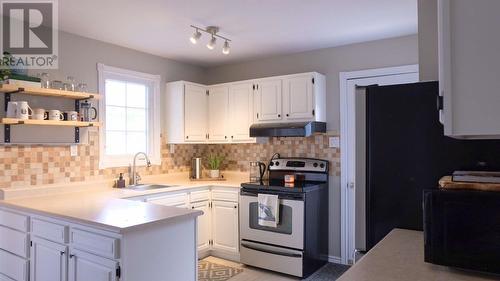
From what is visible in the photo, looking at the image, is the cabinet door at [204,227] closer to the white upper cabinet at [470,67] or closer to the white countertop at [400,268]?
the white countertop at [400,268]

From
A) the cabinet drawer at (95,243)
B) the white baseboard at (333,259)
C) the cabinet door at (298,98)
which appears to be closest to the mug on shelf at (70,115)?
the cabinet drawer at (95,243)

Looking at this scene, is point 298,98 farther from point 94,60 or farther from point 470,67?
point 470,67

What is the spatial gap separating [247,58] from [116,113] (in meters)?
1.71

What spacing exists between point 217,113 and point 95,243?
2578 millimetres

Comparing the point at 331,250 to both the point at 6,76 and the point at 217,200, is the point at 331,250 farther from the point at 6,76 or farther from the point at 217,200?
the point at 6,76

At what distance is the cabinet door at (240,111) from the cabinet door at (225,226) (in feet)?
2.77

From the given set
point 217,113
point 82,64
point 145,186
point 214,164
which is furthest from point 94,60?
point 214,164

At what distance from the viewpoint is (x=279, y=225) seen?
A: 3.39 meters

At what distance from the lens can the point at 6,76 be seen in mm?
2664

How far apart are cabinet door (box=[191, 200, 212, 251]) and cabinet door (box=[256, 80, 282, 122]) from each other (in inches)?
46.5

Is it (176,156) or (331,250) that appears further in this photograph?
(176,156)

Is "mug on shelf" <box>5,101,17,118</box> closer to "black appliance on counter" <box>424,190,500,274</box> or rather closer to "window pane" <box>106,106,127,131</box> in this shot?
"window pane" <box>106,106,127,131</box>

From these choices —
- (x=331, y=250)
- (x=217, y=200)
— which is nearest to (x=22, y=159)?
(x=217, y=200)

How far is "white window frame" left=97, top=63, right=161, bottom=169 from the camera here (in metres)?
3.49
